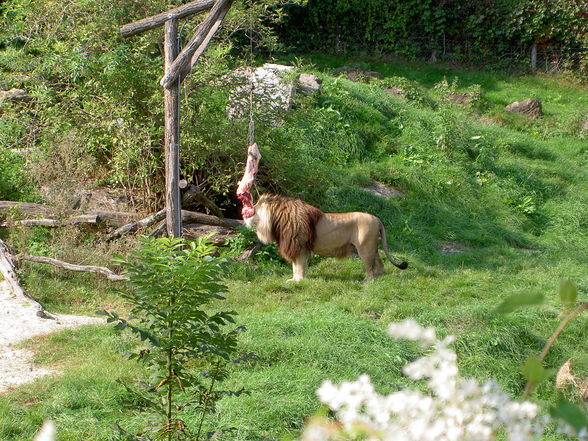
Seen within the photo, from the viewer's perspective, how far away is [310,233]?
9625mm

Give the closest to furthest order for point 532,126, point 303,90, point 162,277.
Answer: point 162,277, point 303,90, point 532,126

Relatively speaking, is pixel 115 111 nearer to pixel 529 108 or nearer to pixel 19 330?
pixel 19 330

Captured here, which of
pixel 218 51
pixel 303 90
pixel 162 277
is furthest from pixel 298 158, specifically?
pixel 162 277

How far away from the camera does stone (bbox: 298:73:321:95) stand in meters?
14.6

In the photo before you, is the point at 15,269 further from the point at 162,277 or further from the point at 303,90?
the point at 303,90

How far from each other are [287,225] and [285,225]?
30 mm

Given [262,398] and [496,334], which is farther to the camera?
[496,334]

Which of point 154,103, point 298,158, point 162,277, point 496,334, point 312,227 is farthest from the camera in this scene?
point 298,158

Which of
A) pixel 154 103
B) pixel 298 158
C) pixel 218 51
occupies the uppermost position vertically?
pixel 218 51

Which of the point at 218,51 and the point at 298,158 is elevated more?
the point at 218,51

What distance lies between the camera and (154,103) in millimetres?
10531

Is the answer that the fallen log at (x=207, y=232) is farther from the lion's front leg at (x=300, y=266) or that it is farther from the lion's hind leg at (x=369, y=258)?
the lion's hind leg at (x=369, y=258)

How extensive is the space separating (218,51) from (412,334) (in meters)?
9.66

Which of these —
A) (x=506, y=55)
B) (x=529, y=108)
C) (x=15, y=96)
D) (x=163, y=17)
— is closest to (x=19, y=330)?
(x=163, y=17)
